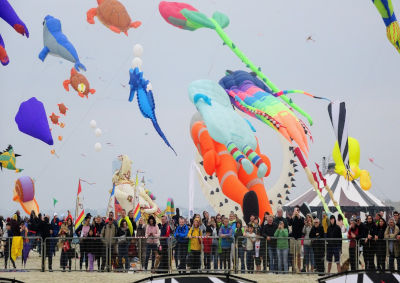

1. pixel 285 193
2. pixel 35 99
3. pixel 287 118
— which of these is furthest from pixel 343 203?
pixel 35 99

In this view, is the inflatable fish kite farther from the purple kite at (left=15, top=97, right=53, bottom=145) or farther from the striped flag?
the striped flag

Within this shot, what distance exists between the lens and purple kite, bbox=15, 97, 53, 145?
24406 mm

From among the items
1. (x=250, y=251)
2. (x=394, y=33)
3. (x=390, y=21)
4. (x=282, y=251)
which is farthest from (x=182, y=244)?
(x=390, y=21)

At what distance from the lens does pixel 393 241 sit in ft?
52.0

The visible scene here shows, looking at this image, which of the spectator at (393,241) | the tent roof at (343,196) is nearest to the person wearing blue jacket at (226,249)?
the spectator at (393,241)

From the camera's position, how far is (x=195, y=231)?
17484 mm

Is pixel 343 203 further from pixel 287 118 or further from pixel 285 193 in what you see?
pixel 287 118

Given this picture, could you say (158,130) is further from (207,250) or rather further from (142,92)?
(207,250)

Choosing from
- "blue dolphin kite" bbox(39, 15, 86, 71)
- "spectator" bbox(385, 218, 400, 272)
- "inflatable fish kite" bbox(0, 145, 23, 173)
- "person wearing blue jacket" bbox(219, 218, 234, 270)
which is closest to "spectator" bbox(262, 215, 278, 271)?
"person wearing blue jacket" bbox(219, 218, 234, 270)

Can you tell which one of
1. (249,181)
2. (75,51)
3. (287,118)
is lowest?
(249,181)

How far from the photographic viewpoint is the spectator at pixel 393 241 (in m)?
15.7

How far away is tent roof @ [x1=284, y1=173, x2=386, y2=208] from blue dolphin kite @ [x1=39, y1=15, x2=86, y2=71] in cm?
1990

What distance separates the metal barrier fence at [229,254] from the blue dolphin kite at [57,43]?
775 cm

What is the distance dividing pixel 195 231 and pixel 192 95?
9416mm
